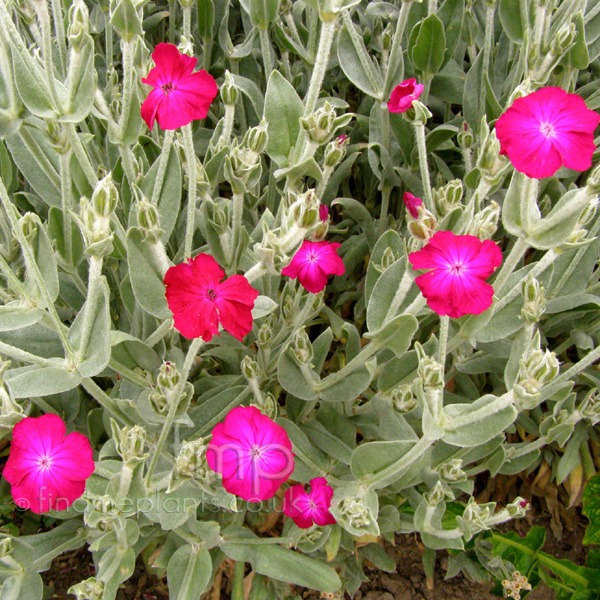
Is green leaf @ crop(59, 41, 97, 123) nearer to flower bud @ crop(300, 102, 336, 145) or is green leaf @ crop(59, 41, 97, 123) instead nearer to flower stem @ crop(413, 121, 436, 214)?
flower bud @ crop(300, 102, 336, 145)

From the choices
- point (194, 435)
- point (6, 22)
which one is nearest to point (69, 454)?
point (194, 435)

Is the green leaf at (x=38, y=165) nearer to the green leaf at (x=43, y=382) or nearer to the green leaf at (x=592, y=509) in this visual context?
the green leaf at (x=43, y=382)

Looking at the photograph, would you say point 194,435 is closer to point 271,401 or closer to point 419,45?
point 271,401

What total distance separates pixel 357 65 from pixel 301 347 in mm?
669

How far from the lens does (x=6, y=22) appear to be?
748 mm

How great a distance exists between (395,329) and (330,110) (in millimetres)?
334

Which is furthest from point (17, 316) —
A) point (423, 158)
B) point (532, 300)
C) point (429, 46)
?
point (429, 46)

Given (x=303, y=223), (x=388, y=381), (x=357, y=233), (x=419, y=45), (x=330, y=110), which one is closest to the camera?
(x=303, y=223)

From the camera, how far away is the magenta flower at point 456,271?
760 mm

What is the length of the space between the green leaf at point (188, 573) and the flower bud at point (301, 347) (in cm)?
37

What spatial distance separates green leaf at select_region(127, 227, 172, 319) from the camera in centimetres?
80

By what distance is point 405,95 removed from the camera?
975 mm

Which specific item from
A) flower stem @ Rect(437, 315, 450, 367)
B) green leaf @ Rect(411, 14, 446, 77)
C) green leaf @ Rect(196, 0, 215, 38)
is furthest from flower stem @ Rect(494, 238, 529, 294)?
green leaf @ Rect(196, 0, 215, 38)

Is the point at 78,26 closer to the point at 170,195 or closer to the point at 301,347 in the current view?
the point at 170,195
